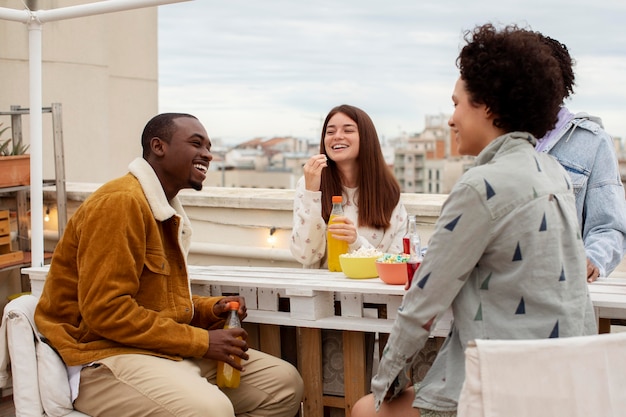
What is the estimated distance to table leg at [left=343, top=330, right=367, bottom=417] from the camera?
2.64 metres

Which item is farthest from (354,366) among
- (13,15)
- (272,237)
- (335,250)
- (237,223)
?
(237,223)

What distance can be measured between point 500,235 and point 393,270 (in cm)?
87

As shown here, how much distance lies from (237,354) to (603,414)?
1.20 metres

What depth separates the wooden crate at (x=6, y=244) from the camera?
5199 mm

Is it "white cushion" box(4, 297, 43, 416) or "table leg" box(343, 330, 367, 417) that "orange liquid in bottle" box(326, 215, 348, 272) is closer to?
"table leg" box(343, 330, 367, 417)

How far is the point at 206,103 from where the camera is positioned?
52031 millimetres

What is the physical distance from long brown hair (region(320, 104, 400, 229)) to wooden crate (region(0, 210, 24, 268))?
8.74 ft

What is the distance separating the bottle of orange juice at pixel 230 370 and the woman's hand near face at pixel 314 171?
84 centimetres

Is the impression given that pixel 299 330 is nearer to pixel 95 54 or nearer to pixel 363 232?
pixel 363 232

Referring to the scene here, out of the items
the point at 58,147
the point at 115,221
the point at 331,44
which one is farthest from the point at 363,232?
the point at 331,44

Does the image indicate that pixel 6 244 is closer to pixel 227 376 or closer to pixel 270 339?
pixel 270 339

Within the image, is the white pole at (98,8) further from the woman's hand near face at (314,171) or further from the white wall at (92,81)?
the white wall at (92,81)

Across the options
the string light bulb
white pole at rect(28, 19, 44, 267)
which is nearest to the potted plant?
the string light bulb

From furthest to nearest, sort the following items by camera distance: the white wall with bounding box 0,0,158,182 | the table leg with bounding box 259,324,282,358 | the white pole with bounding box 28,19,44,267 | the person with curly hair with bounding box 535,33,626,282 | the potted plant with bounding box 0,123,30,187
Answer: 1. the white wall with bounding box 0,0,158,182
2. the potted plant with bounding box 0,123,30,187
3. the white pole with bounding box 28,19,44,267
4. the table leg with bounding box 259,324,282,358
5. the person with curly hair with bounding box 535,33,626,282
